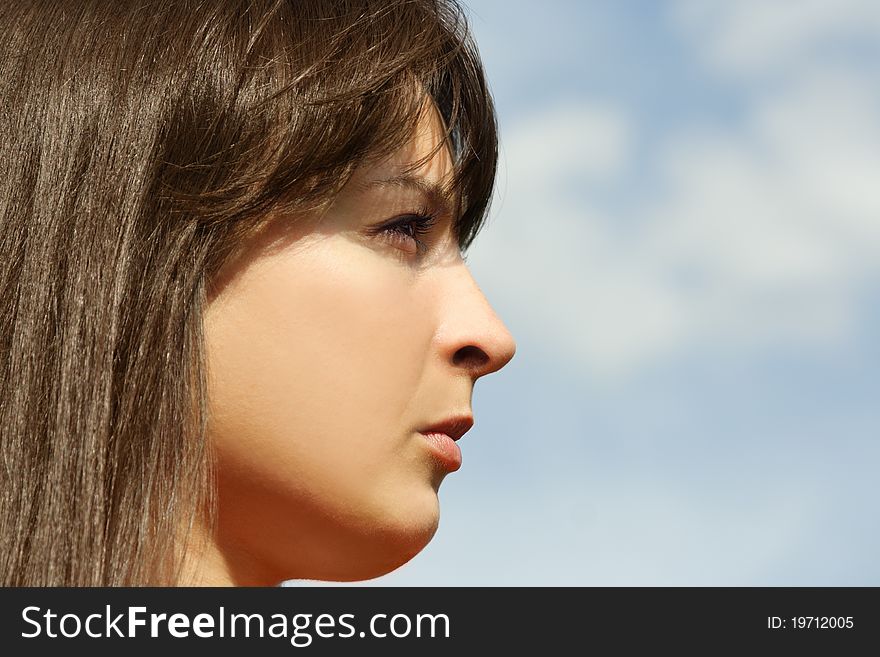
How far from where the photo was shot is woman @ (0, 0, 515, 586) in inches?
107

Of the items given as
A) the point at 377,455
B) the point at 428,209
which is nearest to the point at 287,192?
the point at 428,209

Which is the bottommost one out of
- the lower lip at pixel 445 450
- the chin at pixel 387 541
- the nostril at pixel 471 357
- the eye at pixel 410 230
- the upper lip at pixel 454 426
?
the chin at pixel 387 541

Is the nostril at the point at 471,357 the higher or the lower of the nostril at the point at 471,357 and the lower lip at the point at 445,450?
the higher

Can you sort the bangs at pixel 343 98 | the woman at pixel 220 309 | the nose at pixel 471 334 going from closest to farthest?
the woman at pixel 220 309
the bangs at pixel 343 98
the nose at pixel 471 334

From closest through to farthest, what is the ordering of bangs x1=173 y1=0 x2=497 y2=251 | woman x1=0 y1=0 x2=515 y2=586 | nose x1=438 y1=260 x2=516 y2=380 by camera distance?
1. woman x1=0 y1=0 x2=515 y2=586
2. bangs x1=173 y1=0 x2=497 y2=251
3. nose x1=438 y1=260 x2=516 y2=380

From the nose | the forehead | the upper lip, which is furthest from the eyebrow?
the upper lip

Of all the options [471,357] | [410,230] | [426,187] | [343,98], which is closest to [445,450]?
[471,357]

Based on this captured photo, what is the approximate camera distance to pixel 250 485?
277 cm

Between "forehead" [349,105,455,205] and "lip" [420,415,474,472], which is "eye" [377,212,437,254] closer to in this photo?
"forehead" [349,105,455,205]

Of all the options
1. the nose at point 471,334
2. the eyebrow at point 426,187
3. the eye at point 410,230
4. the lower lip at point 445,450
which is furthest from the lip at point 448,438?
the eyebrow at point 426,187

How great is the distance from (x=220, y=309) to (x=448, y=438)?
2.13ft

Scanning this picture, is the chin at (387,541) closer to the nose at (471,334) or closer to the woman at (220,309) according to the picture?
the woman at (220,309)

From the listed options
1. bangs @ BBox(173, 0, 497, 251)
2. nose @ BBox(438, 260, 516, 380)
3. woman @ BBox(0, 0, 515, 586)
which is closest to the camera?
woman @ BBox(0, 0, 515, 586)

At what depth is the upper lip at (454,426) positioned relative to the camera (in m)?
2.90
